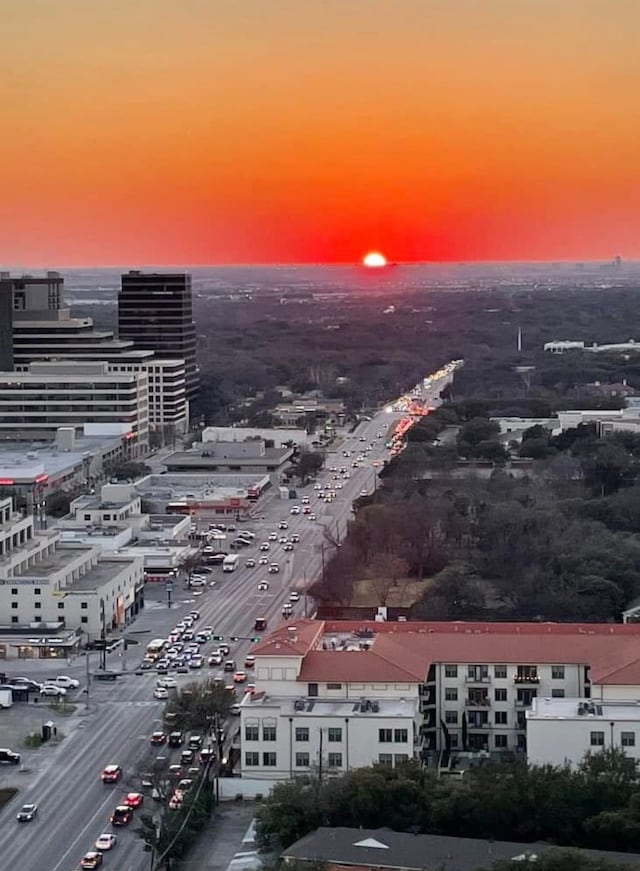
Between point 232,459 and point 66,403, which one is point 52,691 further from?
point 66,403

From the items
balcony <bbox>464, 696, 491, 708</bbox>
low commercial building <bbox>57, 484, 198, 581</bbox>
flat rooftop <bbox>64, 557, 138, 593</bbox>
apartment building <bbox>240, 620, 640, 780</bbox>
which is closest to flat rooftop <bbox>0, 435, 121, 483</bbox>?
low commercial building <bbox>57, 484, 198, 581</bbox>

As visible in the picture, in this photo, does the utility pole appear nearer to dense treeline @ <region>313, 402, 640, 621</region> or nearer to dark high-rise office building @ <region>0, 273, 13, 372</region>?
dense treeline @ <region>313, 402, 640, 621</region>

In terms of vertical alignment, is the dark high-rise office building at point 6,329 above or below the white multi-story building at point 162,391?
above

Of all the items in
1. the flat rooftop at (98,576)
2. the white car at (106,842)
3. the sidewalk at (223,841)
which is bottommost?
the sidewalk at (223,841)

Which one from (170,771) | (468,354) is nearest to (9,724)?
(170,771)

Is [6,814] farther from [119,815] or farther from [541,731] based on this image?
[541,731]

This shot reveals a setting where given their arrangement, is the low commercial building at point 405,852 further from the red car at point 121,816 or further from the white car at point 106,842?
the red car at point 121,816

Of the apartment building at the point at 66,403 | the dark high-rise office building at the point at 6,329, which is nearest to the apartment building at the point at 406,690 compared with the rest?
the apartment building at the point at 66,403
